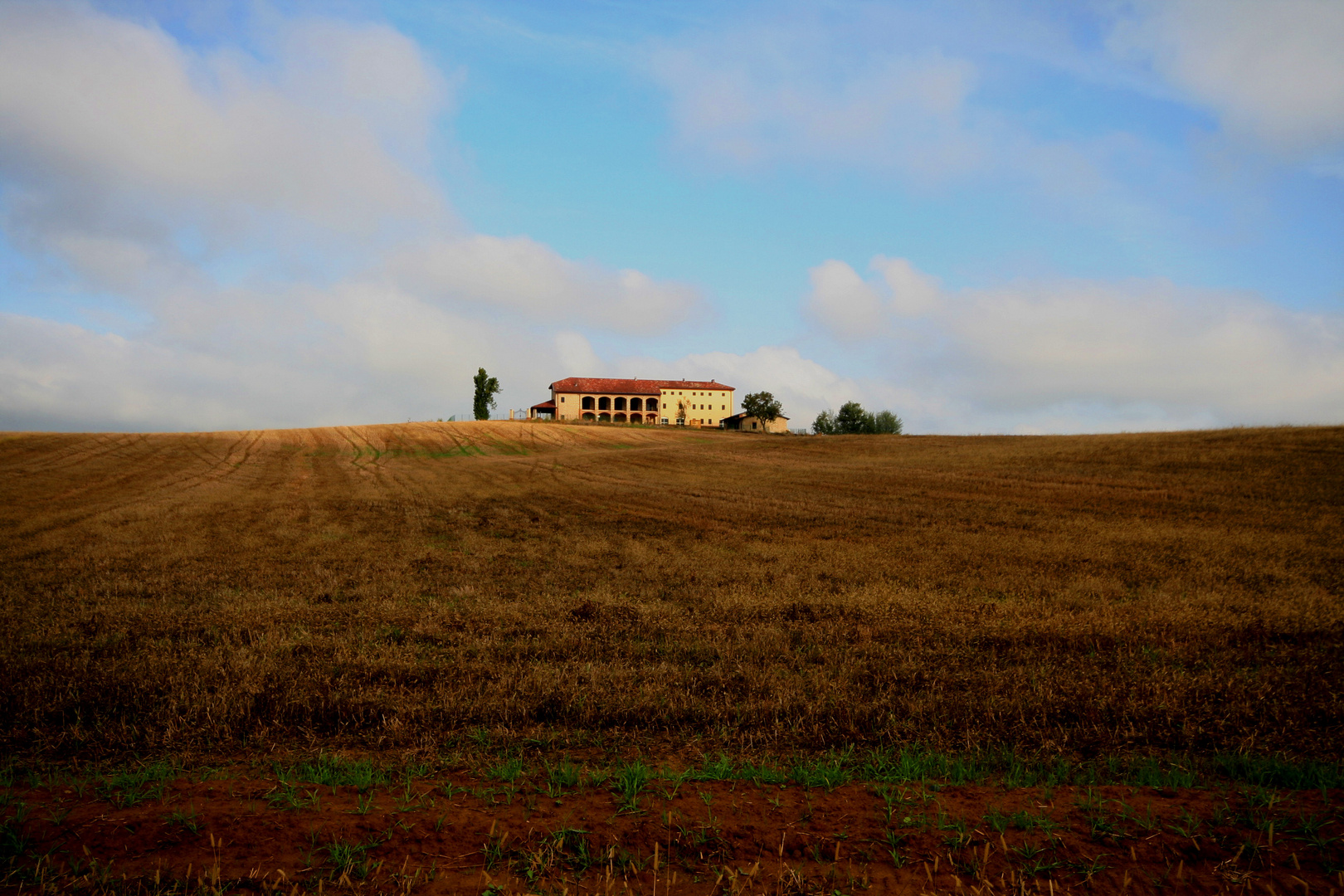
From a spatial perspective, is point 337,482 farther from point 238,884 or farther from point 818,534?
point 238,884

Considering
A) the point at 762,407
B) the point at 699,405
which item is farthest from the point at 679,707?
the point at 699,405

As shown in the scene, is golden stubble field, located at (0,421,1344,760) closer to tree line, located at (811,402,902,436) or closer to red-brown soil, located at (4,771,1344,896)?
red-brown soil, located at (4,771,1344,896)

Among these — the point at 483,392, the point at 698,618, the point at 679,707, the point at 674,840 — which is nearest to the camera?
the point at 674,840

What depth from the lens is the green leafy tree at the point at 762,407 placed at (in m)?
106

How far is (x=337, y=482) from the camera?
119ft

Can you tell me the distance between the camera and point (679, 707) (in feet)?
26.1

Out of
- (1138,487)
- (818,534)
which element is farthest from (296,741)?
(1138,487)

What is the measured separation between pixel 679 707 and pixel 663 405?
12495cm

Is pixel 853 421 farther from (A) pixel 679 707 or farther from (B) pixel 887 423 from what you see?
(A) pixel 679 707

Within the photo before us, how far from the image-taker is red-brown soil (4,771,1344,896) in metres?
4.53

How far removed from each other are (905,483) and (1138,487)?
9.01 meters

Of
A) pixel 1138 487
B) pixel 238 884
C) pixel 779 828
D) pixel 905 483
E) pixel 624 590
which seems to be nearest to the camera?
pixel 238 884

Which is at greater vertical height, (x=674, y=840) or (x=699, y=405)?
(x=699, y=405)

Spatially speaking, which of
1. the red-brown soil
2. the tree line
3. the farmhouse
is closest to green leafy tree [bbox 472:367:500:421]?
the farmhouse
